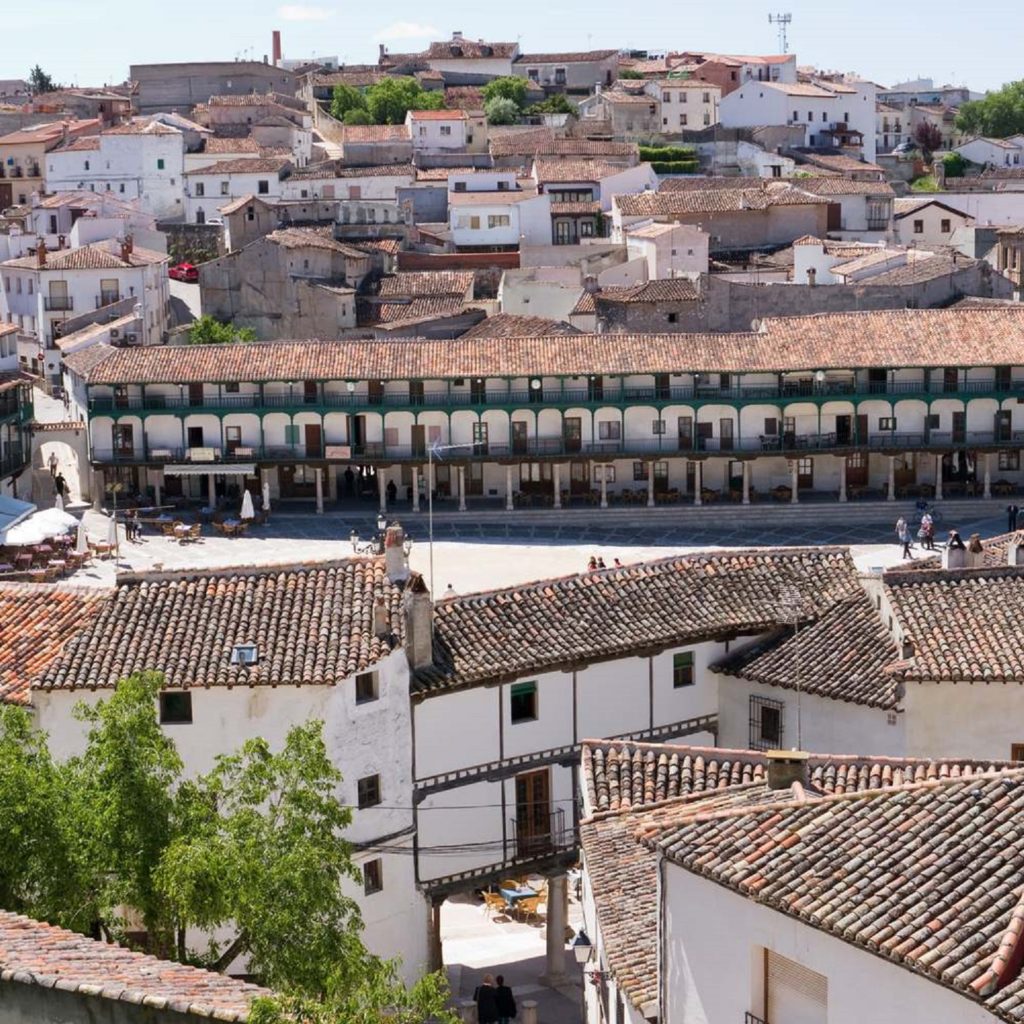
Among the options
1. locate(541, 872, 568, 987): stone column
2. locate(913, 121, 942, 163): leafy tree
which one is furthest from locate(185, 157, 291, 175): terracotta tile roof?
locate(541, 872, 568, 987): stone column

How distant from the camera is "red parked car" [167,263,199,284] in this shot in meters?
95.9

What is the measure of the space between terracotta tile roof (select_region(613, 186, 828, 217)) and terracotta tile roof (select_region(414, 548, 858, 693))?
189 ft

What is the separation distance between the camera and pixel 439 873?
3212 centimetres

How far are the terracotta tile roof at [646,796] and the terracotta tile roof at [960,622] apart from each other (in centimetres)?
564

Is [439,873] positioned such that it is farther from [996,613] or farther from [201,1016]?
[201,1016]

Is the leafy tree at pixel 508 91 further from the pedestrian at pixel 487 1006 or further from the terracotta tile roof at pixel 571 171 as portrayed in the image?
the pedestrian at pixel 487 1006

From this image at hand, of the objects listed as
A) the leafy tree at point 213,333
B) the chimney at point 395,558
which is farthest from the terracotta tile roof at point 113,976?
the leafy tree at point 213,333

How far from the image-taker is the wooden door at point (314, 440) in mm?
69750

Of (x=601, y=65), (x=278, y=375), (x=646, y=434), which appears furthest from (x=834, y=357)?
(x=601, y=65)

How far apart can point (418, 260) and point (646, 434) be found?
90.1 ft

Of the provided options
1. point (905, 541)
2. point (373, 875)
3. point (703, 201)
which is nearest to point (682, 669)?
point (373, 875)

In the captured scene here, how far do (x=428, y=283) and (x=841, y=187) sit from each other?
79.0ft

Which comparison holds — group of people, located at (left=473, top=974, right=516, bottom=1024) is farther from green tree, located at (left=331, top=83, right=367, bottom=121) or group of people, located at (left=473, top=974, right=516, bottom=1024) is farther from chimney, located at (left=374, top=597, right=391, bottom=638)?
green tree, located at (left=331, top=83, right=367, bottom=121)

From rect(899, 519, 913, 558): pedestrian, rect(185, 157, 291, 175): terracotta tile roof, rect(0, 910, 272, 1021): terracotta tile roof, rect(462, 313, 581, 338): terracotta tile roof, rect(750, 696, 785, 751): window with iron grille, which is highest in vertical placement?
rect(185, 157, 291, 175): terracotta tile roof
